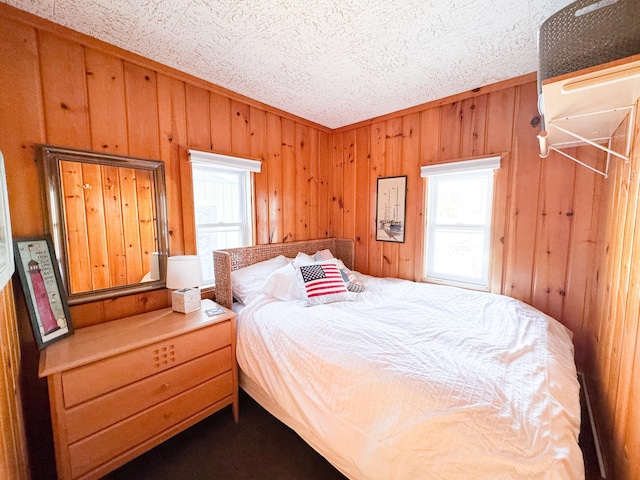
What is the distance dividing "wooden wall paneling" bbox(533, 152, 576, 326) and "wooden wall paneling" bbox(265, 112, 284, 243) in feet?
7.46

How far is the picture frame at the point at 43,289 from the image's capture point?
1.34 meters

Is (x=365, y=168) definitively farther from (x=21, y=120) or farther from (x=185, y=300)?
(x=21, y=120)

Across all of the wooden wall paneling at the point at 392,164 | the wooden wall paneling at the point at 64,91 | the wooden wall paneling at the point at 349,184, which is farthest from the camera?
the wooden wall paneling at the point at 349,184

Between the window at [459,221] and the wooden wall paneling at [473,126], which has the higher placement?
the wooden wall paneling at [473,126]

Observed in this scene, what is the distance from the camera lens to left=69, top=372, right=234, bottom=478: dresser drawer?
124 cm

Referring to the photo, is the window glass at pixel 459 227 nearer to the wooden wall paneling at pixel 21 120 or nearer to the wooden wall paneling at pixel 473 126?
the wooden wall paneling at pixel 473 126

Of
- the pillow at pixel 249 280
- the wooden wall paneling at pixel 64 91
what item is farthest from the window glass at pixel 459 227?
the wooden wall paneling at pixel 64 91

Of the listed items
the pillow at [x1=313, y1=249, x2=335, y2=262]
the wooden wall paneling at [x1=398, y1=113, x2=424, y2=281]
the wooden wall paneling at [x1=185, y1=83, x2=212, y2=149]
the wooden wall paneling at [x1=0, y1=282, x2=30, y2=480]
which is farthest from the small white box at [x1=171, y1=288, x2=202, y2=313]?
the wooden wall paneling at [x1=398, y1=113, x2=424, y2=281]

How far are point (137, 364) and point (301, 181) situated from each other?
2.21m

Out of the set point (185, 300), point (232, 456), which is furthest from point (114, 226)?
point (232, 456)

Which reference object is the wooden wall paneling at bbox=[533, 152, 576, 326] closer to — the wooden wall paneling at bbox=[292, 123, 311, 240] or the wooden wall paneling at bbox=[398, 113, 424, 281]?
the wooden wall paneling at bbox=[398, 113, 424, 281]

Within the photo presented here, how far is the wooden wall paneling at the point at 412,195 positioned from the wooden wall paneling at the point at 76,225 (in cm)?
262

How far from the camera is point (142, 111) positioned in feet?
5.98

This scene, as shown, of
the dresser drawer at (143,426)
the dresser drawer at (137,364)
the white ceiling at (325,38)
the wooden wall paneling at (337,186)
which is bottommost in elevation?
the dresser drawer at (143,426)
